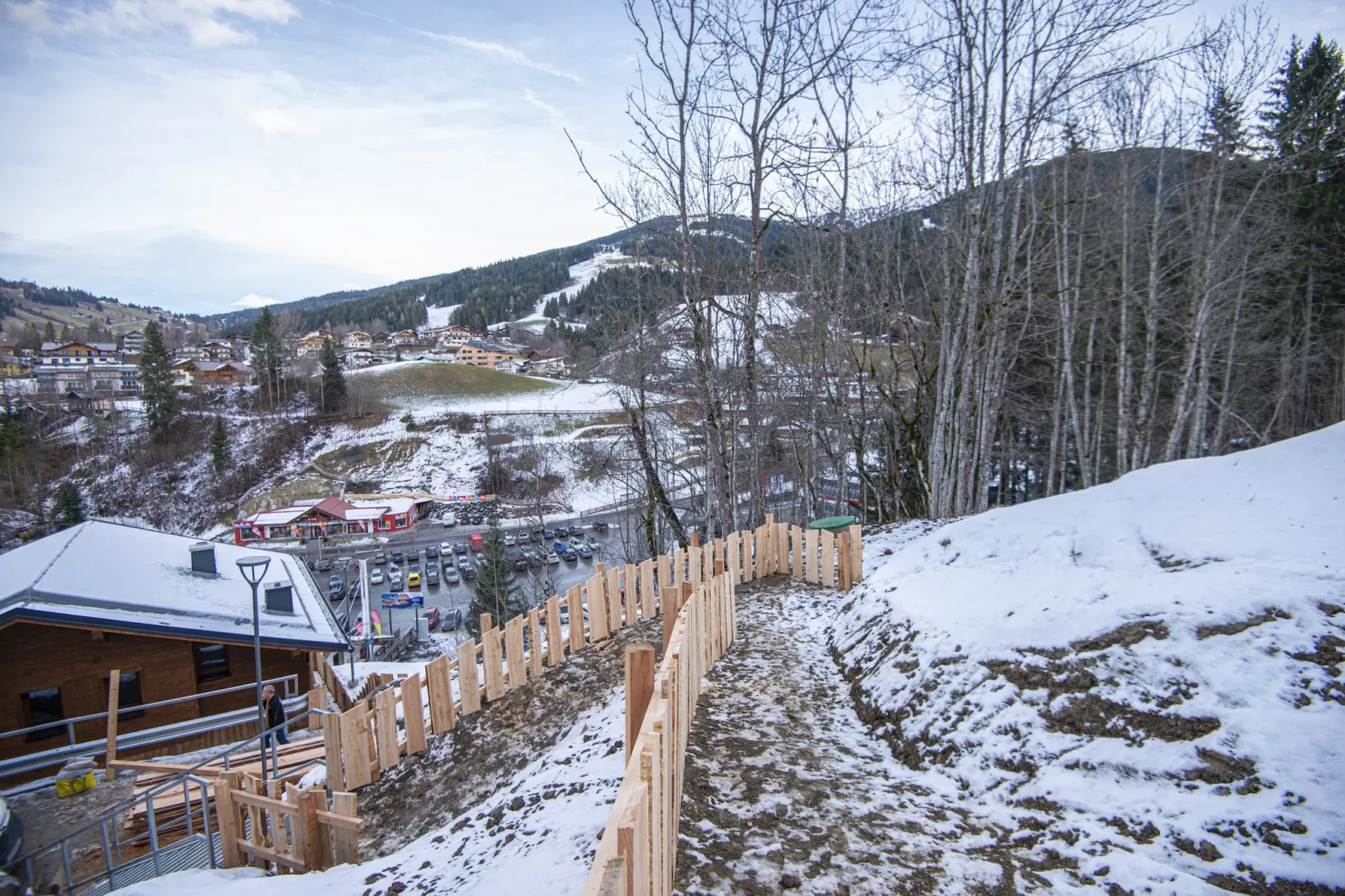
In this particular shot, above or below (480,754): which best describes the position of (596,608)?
above

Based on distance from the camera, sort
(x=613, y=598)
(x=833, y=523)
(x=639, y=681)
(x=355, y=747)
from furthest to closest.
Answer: (x=833, y=523) → (x=613, y=598) → (x=355, y=747) → (x=639, y=681)

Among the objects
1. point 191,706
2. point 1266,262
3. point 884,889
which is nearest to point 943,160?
point 1266,262

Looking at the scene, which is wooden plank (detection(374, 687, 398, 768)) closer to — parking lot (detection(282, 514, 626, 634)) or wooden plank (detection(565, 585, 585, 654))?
wooden plank (detection(565, 585, 585, 654))

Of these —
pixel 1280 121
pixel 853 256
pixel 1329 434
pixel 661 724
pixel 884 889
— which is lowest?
pixel 884 889

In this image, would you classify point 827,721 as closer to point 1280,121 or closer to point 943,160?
point 943,160

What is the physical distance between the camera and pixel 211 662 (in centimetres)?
1398

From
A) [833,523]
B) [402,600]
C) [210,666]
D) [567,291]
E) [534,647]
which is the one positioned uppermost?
[567,291]

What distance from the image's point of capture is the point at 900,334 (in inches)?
601

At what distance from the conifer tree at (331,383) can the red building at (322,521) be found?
23779mm

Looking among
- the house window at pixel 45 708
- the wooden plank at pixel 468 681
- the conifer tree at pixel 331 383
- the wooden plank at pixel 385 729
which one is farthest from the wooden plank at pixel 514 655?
the conifer tree at pixel 331 383

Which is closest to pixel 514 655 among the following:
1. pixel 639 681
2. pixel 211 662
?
pixel 639 681

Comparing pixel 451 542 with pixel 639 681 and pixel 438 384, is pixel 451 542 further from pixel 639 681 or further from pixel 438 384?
pixel 639 681

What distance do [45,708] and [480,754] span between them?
12852mm

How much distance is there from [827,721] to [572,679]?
2963 millimetres
